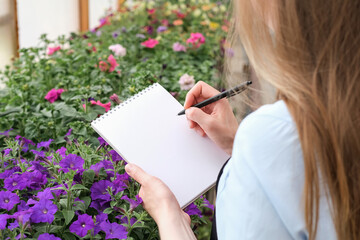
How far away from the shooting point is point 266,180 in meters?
0.61

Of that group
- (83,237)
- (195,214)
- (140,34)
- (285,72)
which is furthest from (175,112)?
(140,34)

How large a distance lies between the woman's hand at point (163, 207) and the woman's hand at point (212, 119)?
0.17m

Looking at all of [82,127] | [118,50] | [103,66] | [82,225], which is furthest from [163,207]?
[118,50]

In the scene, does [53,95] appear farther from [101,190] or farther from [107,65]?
[101,190]

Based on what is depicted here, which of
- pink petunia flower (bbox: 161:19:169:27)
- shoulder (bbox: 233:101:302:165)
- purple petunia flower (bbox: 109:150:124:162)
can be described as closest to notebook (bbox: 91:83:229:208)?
purple petunia flower (bbox: 109:150:124:162)

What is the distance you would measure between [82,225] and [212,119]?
349 mm

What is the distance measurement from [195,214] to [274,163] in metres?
0.45

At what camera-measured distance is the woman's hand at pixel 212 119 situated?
98 cm

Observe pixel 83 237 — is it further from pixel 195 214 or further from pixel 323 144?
pixel 323 144

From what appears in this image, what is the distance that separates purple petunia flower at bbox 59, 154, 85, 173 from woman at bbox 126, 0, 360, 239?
45cm

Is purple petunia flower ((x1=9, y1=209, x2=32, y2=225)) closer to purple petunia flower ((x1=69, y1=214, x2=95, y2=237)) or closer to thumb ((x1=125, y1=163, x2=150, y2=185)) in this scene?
purple petunia flower ((x1=69, y1=214, x2=95, y2=237))

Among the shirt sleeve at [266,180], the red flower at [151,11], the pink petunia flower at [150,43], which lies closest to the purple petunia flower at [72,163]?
the shirt sleeve at [266,180]

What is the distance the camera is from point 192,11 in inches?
114

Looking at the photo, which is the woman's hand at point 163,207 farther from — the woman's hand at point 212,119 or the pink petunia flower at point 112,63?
the pink petunia flower at point 112,63
